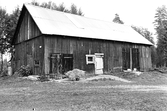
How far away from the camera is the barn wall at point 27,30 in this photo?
15.2 meters

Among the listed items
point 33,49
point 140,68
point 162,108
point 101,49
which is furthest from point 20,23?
point 162,108

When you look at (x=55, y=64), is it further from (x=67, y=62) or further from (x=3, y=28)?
(x=3, y=28)

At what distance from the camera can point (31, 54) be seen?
15.6 m

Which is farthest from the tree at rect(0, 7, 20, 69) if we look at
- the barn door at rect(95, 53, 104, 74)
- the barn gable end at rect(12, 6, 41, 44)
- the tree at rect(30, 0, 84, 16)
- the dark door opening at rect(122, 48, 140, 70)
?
the dark door opening at rect(122, 48, 140, 70)

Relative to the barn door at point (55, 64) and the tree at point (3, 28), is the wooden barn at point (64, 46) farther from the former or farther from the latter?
the tree at point (3, 28)

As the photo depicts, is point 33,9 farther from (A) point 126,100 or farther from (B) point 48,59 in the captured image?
(A) point 126,100

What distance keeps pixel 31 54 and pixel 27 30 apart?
2680 millimetres

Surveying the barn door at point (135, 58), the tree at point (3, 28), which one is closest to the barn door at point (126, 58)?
the barn door at point (135, 58)

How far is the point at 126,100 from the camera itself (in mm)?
5805

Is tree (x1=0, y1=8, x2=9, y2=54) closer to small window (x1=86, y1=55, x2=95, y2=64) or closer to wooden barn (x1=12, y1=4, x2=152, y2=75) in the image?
wooden barn (x1=12, y1=4, x2=152, y2=75)

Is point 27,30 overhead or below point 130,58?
overhead

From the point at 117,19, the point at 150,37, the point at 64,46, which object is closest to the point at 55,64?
the point at 64,46

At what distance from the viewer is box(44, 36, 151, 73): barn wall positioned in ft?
45.6

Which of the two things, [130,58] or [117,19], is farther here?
[117,19]
